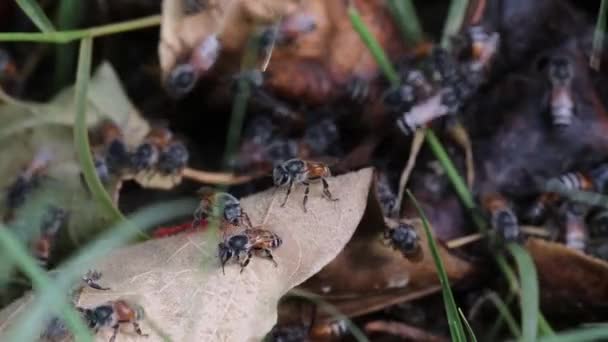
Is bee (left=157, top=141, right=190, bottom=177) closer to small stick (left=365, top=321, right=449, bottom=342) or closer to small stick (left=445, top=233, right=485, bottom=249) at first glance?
small stick (left=365, top=321, right=449, bottom=342)

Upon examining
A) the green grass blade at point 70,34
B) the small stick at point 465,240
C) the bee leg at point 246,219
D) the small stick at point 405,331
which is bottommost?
the small stick at point 405,331

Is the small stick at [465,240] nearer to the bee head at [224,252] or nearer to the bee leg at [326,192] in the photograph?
the bee leg at [326,192]

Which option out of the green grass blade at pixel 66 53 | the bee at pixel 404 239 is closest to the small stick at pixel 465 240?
the bee at pixel 404 239

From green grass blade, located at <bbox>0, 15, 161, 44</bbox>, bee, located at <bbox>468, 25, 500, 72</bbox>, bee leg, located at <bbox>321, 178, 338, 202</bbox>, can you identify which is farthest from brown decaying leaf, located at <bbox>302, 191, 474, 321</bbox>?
green grass blade, located at <bbox>0, 15, 161, 44</bbox>

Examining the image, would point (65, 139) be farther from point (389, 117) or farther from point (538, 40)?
point (538, 40)

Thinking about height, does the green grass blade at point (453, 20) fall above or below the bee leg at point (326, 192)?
above

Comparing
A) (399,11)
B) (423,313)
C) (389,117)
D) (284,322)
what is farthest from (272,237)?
(399,11)
